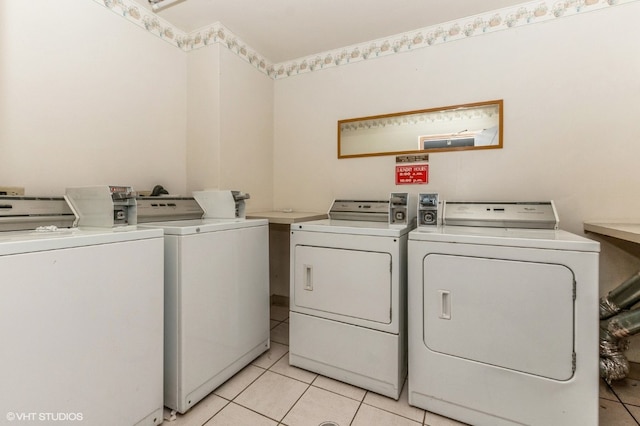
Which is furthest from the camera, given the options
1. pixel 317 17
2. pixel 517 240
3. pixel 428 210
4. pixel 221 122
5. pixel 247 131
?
pixel 247 131

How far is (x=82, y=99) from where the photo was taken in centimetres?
181

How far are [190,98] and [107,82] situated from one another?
0.64 meters

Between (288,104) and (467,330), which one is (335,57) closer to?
(288,104)

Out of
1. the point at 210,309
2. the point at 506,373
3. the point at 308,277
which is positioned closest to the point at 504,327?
the point at 506,373

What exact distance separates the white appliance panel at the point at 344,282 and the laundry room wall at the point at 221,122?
1.08 metres

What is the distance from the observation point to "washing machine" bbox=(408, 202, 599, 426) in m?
1.22

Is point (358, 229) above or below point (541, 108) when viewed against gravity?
below

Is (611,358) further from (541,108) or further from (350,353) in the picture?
(541,108)

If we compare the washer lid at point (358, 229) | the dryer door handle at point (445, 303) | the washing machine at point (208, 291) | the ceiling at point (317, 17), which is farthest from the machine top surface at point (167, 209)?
the dryer door handle at point (445, 303)

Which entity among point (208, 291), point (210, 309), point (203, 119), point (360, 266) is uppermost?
point (203, 119)

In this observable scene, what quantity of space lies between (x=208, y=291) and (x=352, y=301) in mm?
831

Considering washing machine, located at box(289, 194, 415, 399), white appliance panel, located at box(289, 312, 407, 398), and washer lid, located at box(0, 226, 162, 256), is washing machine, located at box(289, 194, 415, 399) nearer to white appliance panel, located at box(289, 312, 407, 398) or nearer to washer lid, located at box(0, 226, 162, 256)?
white appliance panel, located at box(289, 312, 407, 398)

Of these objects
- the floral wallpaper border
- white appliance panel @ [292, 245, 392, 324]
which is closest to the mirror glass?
the floral wallpaper border

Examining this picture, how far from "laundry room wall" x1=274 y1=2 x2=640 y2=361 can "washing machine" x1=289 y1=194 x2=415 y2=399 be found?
754 mm
